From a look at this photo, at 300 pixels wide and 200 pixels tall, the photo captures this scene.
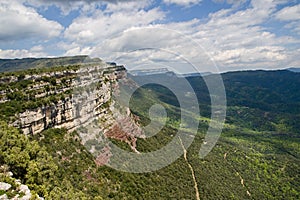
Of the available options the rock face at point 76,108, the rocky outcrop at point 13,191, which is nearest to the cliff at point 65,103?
the rock face at point 76,108

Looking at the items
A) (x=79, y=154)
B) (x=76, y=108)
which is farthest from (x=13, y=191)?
(x=76, y=108)

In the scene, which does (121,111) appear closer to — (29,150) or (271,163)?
(29,150)

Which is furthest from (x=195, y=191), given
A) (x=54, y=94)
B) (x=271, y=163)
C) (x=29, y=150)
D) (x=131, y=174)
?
(x=271, y=163)

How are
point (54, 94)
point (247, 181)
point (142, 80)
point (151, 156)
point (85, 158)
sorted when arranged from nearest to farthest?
1. point (85, 158)
2. point (54, 94)
3. point (151, 156)
4. point (247, 181)
5. point (142, 80)

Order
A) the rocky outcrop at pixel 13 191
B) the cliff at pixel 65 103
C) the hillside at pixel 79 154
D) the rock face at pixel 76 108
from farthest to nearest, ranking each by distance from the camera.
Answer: the rock face at pixel 76 108 → the cliff at pixel 65 103 → the hillside at pixel 79 154 → the rocky outcrop at pixel 13 191

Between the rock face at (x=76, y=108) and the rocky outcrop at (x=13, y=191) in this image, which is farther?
the rock face at (x=76, y=108)

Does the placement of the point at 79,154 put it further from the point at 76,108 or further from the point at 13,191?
the point at 13,191

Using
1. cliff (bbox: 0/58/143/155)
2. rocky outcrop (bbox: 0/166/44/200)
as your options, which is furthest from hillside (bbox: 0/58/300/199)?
rocky outcrop (bbox: 0/166/44/200)

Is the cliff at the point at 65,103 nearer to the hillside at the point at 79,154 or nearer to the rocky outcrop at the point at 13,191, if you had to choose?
the hillside at the point at 79,154

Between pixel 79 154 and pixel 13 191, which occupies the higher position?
pixel 13 191
